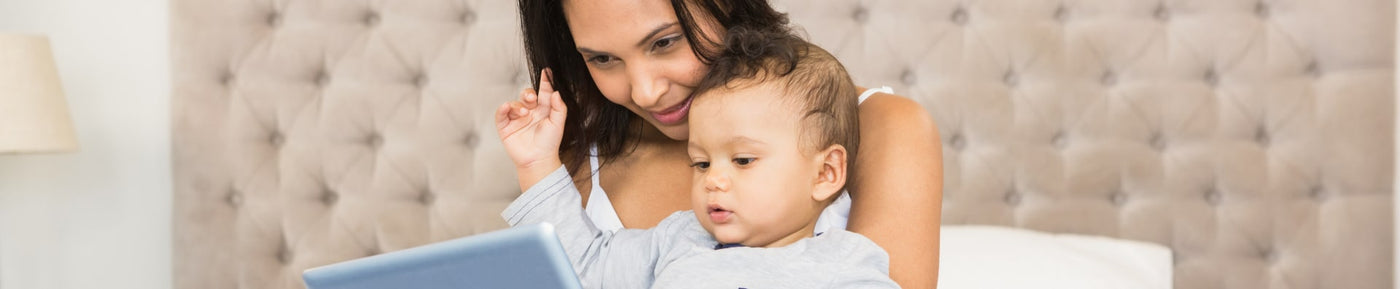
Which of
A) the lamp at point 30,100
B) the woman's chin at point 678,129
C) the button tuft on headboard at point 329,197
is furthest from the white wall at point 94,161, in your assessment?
the woman's chin at point 678,129

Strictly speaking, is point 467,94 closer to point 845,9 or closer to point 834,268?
point 845,9

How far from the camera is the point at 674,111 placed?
1104mm

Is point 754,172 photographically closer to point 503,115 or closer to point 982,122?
point 503,115

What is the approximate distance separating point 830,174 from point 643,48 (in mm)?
232

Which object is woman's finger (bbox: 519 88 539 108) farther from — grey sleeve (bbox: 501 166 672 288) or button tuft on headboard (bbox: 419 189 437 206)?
button tuft on headboard (bbox: 419 189 437 206)

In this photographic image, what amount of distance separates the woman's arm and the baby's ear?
0.13ft

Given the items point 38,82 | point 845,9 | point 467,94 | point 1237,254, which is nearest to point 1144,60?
point 1237,254

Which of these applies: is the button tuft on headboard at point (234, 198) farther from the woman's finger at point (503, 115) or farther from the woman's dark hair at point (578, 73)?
the woman's finger at point (503, 115)

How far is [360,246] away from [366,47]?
1.52 ft

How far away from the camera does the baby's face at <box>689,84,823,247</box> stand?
3.22 feet

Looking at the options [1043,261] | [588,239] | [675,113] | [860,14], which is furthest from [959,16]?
[588,239]

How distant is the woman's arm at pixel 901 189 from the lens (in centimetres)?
102

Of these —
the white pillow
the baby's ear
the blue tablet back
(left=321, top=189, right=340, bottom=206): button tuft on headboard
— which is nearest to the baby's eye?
the baby's ear

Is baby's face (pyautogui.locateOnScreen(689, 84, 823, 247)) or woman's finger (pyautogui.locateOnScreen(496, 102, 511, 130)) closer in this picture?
baby's face (pyautogui.locateOnScreen(689, 84, 823, 247))
